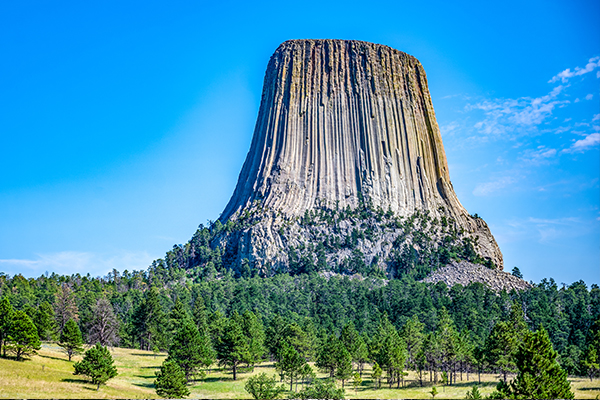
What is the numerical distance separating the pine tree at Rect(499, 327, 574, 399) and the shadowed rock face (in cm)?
11501

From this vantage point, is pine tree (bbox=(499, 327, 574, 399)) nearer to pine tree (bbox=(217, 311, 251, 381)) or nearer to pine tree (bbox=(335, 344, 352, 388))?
pine tree (bbox=(335, 344, 352, 388))

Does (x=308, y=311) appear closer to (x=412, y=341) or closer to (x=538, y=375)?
(x=412, y=341)

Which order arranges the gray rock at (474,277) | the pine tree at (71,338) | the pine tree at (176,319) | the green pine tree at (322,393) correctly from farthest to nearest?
the gray rock at (474,277) < the pine tree at (176,319) < the pine tree at (71,338) < the green pine tree at (322,393)

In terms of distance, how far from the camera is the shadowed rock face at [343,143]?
163 meters

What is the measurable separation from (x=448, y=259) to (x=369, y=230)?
2227cm

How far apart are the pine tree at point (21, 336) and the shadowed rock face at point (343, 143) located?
308ft

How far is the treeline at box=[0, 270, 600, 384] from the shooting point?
7450 cm

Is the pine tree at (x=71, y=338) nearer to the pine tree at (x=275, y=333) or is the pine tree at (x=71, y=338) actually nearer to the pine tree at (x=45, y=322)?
the pine tree at (x=45, y=322)

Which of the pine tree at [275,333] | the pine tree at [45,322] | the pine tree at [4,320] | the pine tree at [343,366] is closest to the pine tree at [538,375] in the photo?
the pine tree at [343,366]

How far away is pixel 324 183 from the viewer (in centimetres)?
16588

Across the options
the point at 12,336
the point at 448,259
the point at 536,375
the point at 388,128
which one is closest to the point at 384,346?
the point at 536,375

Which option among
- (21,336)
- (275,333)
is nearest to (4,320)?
(21,336)

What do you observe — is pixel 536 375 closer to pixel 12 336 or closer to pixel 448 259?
pixel 12 336

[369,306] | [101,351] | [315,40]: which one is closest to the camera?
[101,351]
